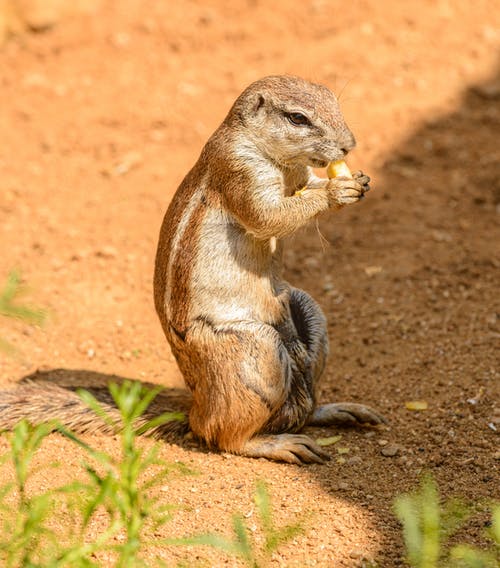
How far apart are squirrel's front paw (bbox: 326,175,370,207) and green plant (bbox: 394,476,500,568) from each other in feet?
4.60

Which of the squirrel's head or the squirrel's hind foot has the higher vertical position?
the squirrel's head

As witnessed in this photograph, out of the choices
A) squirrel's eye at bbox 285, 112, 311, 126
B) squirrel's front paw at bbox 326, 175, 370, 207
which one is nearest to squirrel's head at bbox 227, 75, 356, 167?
squirrel's eye at bbox 285, 112, 311, 126

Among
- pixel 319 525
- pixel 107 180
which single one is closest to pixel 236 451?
pixel 319 525

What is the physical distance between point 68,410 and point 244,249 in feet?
4.12

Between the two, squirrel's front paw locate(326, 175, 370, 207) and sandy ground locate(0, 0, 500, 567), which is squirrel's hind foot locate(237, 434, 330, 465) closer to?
sandy ground locate(0, 0, 500, 567)

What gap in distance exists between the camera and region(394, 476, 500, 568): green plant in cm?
265

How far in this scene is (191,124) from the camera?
323 inches

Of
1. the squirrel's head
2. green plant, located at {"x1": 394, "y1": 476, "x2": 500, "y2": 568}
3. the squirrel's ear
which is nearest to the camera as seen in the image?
green plant, located at {"x1": 394, "y1": 476, "x2": 500, "y2": 568}

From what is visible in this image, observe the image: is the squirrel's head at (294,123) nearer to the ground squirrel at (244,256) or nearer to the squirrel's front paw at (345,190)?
the ground squirrel at (244,256)

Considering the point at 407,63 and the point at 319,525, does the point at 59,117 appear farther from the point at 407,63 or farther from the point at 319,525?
the point at 319,525

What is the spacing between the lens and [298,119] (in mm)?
4281

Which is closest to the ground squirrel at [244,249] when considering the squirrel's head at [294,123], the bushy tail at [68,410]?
the squirrel's head at [294,123]

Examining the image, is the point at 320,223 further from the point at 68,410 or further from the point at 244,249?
the point at 68,410

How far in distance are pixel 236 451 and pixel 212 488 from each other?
1.01ft
